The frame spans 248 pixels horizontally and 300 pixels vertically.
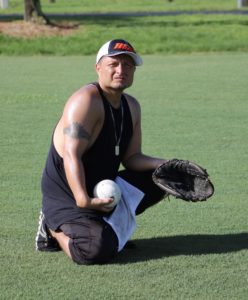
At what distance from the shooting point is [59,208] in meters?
5.62

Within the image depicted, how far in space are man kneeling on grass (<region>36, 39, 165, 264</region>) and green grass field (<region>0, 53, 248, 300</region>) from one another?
0.14 m

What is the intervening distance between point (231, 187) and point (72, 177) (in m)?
2.46

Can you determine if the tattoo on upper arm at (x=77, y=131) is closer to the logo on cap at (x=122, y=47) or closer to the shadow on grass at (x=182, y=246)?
the logo on cap at (x=122, y=47)

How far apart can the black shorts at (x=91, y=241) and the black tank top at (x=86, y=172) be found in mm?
73

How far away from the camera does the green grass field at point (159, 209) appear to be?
16.3ft

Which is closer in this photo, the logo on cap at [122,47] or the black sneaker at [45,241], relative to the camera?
the logo on cap at [122,47]

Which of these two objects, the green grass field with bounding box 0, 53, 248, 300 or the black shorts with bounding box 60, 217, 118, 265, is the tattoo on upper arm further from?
the green grass field with bounding box 0, 53, 248, 300

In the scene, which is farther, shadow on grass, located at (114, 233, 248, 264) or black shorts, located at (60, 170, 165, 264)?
shadow on grass, located at (114, 233, 248, 264)

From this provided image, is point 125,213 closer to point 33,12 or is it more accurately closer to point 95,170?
point 95,170

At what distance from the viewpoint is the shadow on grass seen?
5589 mm

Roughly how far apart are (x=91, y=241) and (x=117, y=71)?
106 centimetres

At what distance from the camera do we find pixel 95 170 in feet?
18.6

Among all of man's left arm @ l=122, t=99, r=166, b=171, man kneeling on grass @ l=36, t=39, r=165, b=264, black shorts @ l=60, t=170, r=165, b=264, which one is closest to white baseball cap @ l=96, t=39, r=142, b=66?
Result: man kneeling on grass @ l=36, t=39, r=165, b=264

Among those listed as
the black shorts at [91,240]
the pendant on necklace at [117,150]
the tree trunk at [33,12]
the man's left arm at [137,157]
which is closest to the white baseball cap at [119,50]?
the man's left arm at [137,157]
